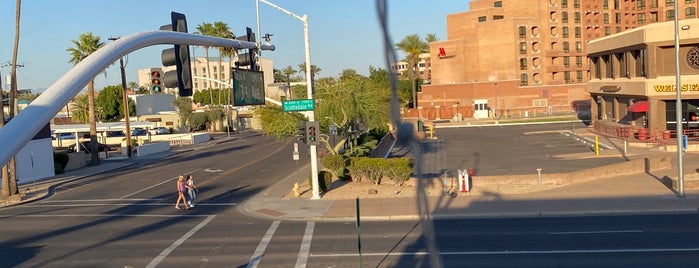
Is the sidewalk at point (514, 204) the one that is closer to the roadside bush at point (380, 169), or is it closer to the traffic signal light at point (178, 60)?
the roadside bush at point (380, 169)

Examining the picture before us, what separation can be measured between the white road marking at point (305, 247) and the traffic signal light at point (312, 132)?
201 inches

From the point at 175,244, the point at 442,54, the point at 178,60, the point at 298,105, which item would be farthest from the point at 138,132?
the point at 178,60

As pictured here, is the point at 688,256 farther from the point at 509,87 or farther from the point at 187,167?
the point at 509,87

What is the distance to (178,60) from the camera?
32.1ft

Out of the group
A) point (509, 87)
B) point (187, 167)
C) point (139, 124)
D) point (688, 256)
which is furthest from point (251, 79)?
point (509, 87)

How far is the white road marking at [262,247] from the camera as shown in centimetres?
1673

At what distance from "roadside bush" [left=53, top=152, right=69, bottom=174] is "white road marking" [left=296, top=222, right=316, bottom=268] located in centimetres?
2936

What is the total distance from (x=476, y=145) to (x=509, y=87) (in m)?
47.0

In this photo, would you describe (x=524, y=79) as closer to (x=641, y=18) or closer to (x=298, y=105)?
(x=641, y=18)

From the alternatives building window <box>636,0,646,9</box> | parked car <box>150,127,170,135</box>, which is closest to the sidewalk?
parked car <box>150,127,170,135</box>

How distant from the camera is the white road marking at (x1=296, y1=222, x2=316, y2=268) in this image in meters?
16.5

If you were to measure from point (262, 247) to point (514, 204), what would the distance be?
995 cm

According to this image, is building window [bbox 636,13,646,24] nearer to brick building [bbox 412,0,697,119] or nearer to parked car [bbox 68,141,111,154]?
brick building [bbox 412,0,697,119]

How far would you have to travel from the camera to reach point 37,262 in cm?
1767
